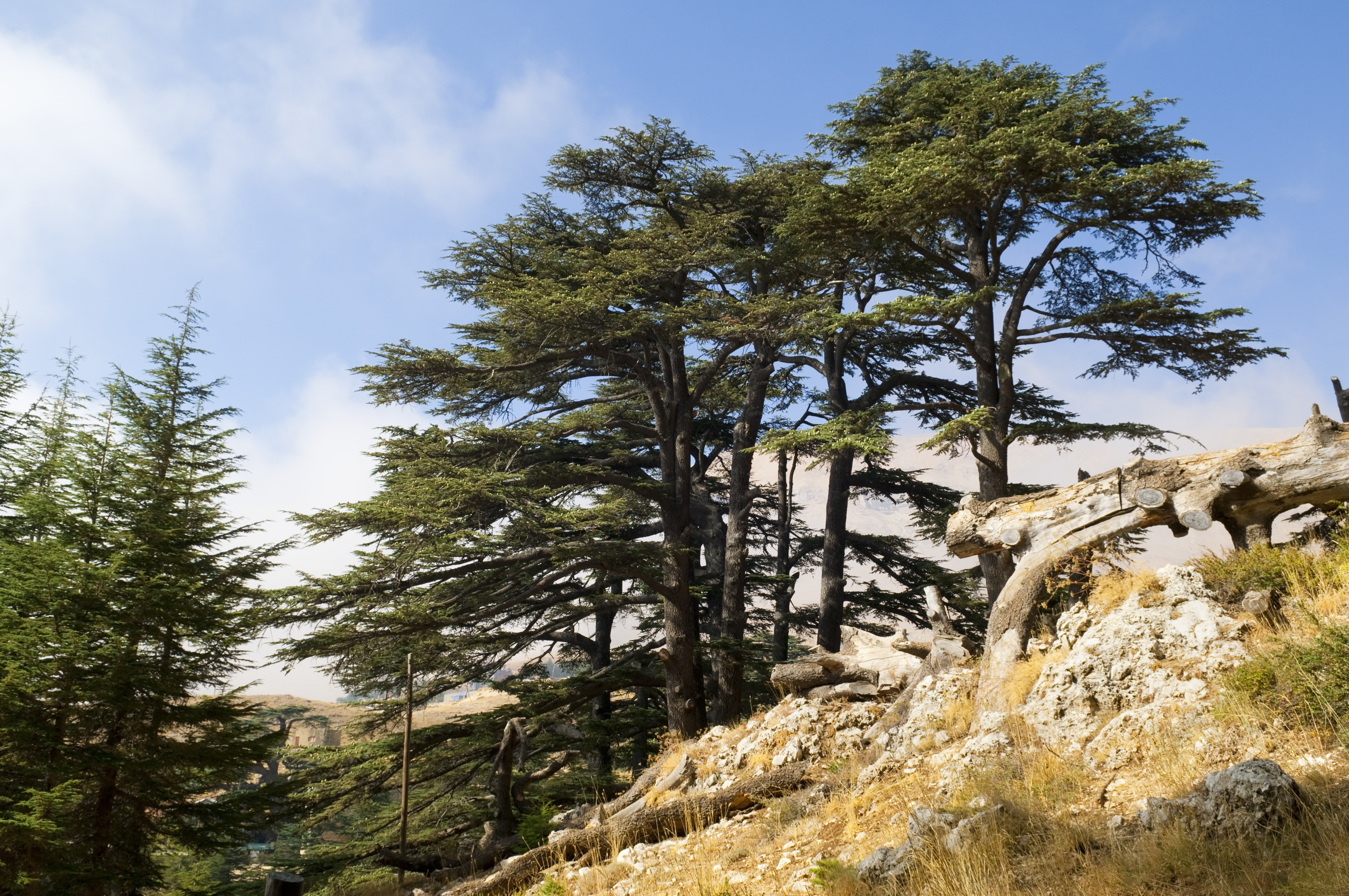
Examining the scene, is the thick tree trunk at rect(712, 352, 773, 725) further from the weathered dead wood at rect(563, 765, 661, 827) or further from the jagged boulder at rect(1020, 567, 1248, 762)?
the jagged boulder at rect(1020, 567, 1248, 762)

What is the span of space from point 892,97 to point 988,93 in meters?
3.74

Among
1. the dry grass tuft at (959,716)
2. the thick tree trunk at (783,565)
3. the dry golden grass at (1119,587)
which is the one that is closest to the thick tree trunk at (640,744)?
the thick tree trunk at (783,565)

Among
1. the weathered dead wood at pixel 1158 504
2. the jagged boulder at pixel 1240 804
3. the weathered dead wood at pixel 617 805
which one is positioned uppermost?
the weathered dead wood at pixel 1158 504

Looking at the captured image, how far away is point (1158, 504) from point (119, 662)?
13732 mm

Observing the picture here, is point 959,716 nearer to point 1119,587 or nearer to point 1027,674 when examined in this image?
point 1027,674

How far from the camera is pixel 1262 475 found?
8227 millimetres

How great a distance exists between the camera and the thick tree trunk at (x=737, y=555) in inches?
601

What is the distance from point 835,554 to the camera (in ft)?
59.0

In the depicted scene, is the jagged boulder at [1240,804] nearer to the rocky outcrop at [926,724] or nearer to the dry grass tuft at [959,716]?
the rocky outcrop at [926,724]

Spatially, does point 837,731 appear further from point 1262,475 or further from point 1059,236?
point 1059,236

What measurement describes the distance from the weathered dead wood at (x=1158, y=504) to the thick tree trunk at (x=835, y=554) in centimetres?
783

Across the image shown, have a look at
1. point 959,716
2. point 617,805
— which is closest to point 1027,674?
point 959,716

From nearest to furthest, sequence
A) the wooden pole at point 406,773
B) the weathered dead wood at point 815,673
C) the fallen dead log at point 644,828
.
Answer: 1. the fallen dead log at point 644,828
2. the wooden pole at point 406,773
3. the weathered dead wood at point 815,673

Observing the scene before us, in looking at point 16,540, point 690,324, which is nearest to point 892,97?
point 690,324
